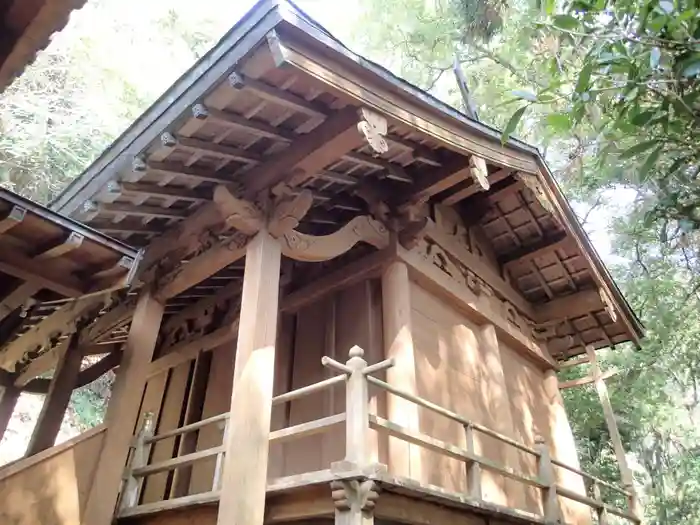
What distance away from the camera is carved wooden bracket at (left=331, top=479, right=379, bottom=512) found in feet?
12.3

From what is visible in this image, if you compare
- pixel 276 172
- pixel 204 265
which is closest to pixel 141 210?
pixel 204 265

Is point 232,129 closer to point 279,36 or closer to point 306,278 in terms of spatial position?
point 279,36

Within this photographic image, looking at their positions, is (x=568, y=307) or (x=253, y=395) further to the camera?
(x=568, y=307)

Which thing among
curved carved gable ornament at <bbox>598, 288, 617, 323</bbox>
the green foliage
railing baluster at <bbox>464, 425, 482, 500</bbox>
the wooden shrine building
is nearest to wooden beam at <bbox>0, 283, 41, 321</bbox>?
the wooden shrine building

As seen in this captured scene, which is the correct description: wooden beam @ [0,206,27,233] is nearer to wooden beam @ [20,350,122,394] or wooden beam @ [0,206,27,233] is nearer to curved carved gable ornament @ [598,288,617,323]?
wooden beam @ [20,350,122,394]

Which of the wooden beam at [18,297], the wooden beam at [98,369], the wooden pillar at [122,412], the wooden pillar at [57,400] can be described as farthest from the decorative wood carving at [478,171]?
the wooden beam at [98,369]

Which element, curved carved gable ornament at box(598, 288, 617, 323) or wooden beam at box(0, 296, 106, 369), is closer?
wooden beam at box(0, 296, 106, 369)

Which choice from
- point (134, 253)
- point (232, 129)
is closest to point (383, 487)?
point (134, 253)

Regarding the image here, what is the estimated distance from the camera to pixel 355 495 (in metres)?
3.79

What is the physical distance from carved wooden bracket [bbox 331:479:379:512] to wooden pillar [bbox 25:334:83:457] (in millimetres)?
3267

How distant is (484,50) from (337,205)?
10561 millimetres

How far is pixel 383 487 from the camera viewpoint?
402cm

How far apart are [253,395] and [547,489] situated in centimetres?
356

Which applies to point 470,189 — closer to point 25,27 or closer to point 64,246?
point 64,246
